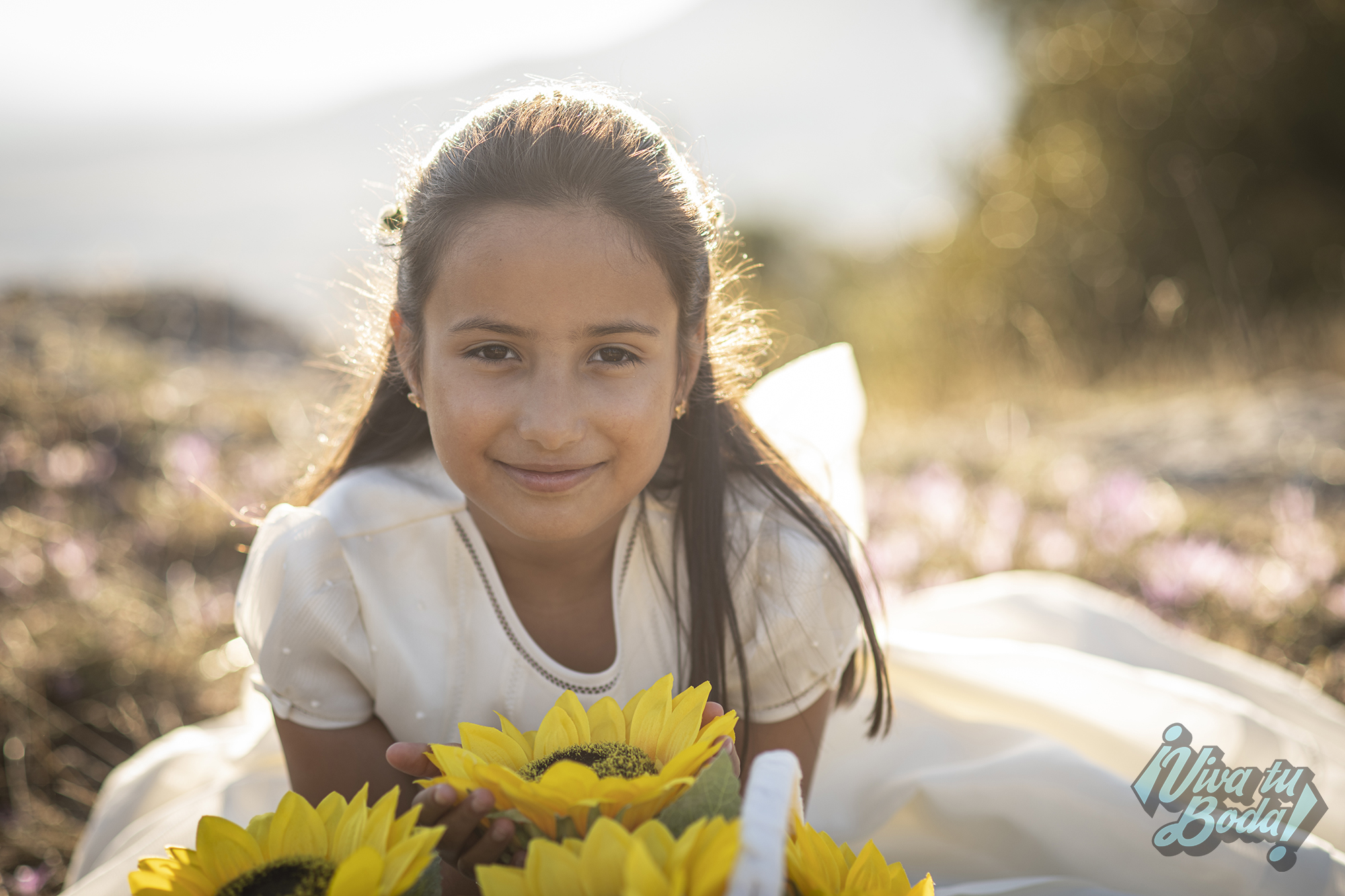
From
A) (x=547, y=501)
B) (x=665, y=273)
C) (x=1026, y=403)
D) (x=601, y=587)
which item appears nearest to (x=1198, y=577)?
(x=601, y=587)

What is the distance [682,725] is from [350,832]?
0.35m

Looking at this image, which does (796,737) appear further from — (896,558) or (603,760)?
(896,558)

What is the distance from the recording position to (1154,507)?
11.6ft

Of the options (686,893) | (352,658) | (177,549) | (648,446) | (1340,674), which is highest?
(648,446)

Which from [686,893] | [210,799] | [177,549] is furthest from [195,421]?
[686,893]

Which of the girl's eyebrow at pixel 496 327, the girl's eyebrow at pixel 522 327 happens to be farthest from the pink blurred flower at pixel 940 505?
the girl's eyebrow at pixel 496 327

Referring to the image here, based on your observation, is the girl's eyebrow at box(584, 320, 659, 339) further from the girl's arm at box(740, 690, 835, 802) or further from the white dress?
the girl's arm at box(740, 690, 835, 802)

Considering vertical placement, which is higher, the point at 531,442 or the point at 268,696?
the point at 531,442

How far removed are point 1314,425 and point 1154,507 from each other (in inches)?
83.1

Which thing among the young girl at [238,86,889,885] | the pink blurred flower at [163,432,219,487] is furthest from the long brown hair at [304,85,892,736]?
the pink blurred flower at [163,432,219,487]

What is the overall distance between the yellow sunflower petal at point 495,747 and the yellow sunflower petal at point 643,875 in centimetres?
30

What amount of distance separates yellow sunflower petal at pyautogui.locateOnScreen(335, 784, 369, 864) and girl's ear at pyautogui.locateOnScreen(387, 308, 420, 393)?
93 centimetres

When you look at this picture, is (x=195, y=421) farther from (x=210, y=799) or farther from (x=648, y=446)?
(x=648, y=446)

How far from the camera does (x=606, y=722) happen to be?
1.08 m
